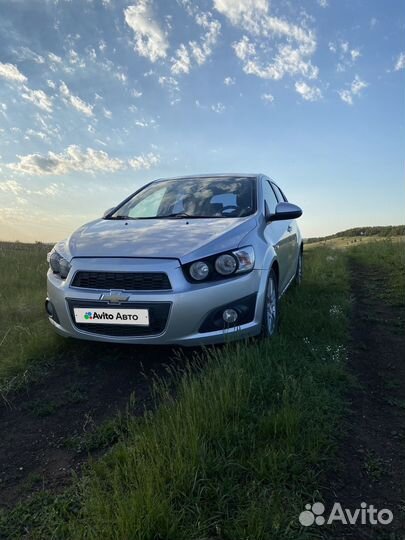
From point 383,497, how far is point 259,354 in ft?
4.62

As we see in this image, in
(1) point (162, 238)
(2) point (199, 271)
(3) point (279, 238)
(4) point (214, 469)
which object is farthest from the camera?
(3) point (279, 238)

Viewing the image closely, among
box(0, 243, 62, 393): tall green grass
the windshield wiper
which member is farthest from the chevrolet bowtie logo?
the windshield wiper

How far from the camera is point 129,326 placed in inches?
137

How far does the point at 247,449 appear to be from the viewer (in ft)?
7.46

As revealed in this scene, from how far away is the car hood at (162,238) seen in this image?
11.7 ft

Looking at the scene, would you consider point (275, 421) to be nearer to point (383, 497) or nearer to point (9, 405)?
point (383, 497)

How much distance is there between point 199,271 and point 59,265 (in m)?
1.34

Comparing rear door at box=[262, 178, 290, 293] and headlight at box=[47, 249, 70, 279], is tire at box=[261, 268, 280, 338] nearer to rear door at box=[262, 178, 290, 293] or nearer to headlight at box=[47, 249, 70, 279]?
rear door at box=[262, 178, 290, 293]

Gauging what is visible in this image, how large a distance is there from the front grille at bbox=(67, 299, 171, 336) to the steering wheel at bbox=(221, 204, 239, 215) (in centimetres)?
154

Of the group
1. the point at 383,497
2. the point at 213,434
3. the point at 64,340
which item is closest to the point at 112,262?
the point at 64,340

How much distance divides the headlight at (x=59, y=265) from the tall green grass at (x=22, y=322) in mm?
740

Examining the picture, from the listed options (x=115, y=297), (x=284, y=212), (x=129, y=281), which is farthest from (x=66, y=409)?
(x=284, y=212)

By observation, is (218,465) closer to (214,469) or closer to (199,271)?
(214,469)

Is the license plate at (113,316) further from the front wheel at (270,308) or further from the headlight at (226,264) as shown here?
the front wheel at (270,308)
